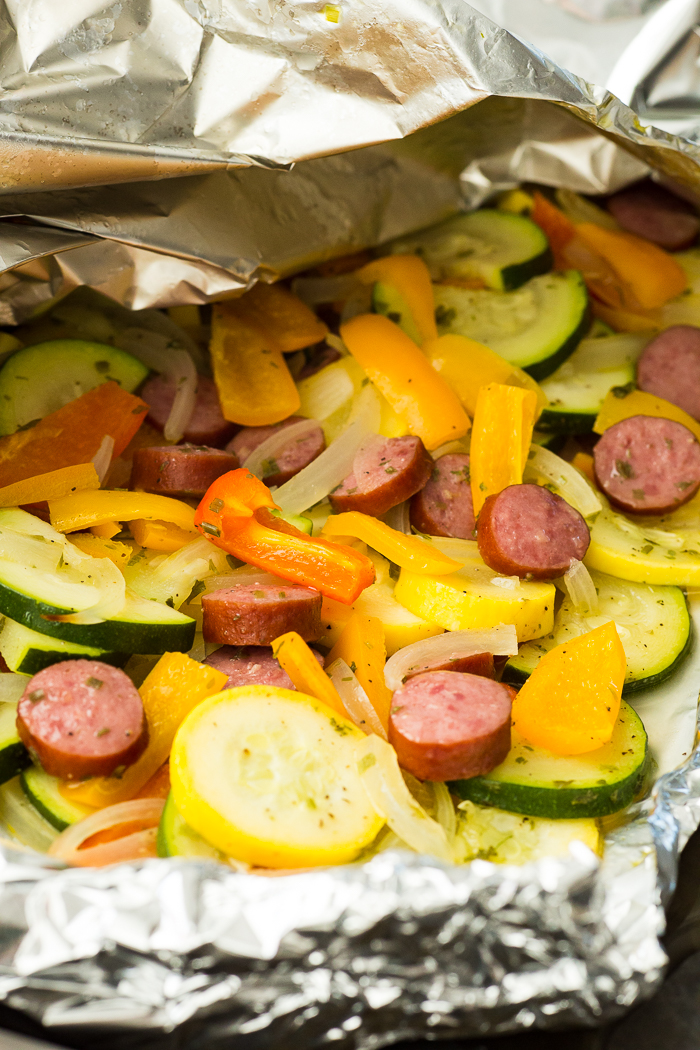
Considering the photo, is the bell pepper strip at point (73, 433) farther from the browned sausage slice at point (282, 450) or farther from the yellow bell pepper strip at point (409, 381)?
the yellow bell pepper strip at point (409, 381)

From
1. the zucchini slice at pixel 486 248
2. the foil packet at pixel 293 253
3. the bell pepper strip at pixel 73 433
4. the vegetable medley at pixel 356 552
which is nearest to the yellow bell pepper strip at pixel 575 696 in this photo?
the vegetable medley at pixel 356 552

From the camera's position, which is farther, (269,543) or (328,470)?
(328,470)

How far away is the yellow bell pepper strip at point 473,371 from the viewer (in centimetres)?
219

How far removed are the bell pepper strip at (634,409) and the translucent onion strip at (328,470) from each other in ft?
1.98

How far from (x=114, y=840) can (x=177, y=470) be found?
32.2 inches

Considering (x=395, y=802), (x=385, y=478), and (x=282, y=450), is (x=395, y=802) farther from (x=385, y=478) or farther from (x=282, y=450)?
(x=282, y=450)

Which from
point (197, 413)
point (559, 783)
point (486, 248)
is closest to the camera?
point (559, 783)

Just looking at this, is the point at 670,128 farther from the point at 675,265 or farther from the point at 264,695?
the point at 264,695

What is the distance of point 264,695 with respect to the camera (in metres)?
1.53

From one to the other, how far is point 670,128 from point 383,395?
3.01ft

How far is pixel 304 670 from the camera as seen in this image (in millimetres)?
1621

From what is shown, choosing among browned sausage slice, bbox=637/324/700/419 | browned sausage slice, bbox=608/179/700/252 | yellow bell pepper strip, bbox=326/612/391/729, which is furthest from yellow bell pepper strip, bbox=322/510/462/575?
browned sausage slice, bbox=608/179/700/252

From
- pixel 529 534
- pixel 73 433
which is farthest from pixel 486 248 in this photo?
pixel 73 433

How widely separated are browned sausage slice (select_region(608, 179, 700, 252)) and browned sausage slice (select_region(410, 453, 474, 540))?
1.26 metres
